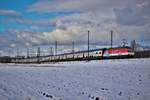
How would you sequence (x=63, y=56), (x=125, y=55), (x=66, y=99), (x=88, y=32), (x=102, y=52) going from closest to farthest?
(x=66, y=99), (x=125, y=55), (x=102, y=52), (x=88, y=32), (x=63, y=56)

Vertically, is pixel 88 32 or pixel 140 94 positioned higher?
pixel 88 32

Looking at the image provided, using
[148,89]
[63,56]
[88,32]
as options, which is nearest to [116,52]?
[88,32]

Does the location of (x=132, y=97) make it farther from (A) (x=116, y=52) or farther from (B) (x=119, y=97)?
(A) (x=116, y=52)

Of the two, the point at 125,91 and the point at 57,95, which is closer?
the point at 57,95

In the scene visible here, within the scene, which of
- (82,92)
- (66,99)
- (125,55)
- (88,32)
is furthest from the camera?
(88,32)

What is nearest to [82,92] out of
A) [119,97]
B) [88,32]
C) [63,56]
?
[119,97]

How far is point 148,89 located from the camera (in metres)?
14.5

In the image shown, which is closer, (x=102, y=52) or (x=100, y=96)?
(x=100, y=96)

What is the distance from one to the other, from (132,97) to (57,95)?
12.9 ft

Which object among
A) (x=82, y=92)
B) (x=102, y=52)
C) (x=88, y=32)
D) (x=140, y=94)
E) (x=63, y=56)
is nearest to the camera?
(x=140, y=94)

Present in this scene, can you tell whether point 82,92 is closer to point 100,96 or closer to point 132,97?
point 100,96

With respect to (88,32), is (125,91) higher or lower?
lower

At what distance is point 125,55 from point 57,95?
56.9 meters

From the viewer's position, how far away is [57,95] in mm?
13281
